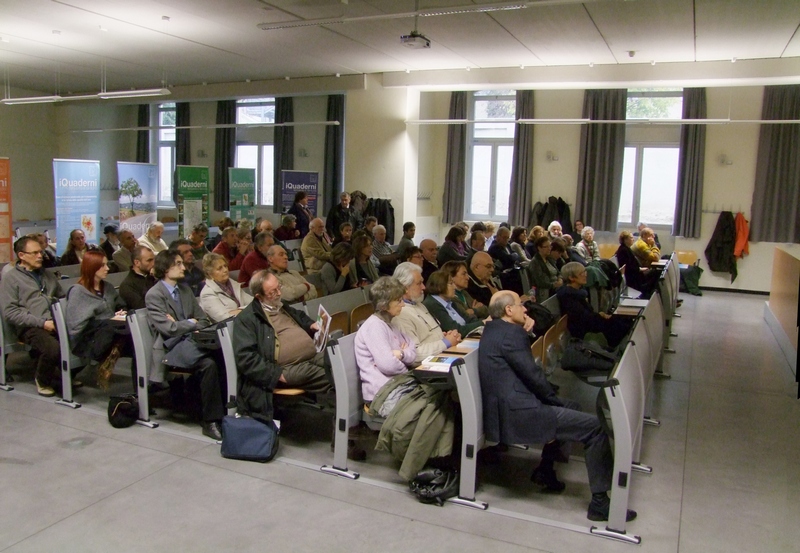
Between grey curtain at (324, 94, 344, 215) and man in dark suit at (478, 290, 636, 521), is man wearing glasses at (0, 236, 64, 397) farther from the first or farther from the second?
grey curtain at (324, 94, 344, 215)

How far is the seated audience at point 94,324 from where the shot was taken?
182 inches

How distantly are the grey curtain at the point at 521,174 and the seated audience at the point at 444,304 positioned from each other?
8.07 m

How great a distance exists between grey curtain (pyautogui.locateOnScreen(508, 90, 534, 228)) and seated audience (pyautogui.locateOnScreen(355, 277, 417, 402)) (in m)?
9.16

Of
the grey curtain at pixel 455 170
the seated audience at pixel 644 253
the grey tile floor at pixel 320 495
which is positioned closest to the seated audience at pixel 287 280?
the grey tile floor at pixel 320 495

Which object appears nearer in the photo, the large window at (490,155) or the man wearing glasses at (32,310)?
the man wearing glasses at (32,310)

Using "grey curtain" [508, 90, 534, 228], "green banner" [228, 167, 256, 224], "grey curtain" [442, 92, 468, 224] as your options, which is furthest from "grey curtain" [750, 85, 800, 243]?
"green banner" [228, 167, 256, 224]

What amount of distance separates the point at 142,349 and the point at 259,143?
37.6 ft

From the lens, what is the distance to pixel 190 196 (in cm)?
1105

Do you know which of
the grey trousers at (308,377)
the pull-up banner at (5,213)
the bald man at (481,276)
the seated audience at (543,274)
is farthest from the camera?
the pull-up banner at (5,213)

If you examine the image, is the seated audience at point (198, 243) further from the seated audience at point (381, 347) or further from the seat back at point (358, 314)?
the seated audience at point (381, 347)

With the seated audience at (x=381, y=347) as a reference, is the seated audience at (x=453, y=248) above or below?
above

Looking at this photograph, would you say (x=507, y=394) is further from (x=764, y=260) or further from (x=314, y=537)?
(x=764, y=260)

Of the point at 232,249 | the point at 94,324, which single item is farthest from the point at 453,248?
the point at 94,324

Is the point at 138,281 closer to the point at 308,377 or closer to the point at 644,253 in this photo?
the point at 308,377
